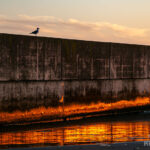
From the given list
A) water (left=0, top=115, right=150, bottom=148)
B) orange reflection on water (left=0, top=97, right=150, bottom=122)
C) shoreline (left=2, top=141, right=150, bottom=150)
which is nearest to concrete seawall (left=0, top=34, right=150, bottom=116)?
orange reflection on water (left=0, top=97, right=150, bottom=122)

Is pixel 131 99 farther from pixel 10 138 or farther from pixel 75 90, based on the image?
pixel 10 138

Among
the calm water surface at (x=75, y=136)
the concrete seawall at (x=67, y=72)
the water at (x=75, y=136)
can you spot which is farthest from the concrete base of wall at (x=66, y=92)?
the calm water surface at (x=75, y=136)

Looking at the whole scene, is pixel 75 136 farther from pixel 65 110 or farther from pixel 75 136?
pixel 65 110

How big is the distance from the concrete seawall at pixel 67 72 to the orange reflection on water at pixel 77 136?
3.02m

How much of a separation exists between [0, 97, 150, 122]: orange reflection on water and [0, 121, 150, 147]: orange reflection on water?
2433mm

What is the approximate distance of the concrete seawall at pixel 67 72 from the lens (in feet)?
48.0

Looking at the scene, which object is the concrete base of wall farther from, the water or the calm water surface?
the calm water surface

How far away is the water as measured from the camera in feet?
33.1

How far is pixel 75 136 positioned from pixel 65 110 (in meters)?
5.50

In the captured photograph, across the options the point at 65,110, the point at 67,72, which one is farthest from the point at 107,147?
the point at 67,72

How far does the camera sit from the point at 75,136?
11.2m

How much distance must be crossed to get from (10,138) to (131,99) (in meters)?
10.9

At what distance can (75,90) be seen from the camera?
673 inches

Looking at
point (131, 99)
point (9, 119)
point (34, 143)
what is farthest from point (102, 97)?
point (34, 143)
